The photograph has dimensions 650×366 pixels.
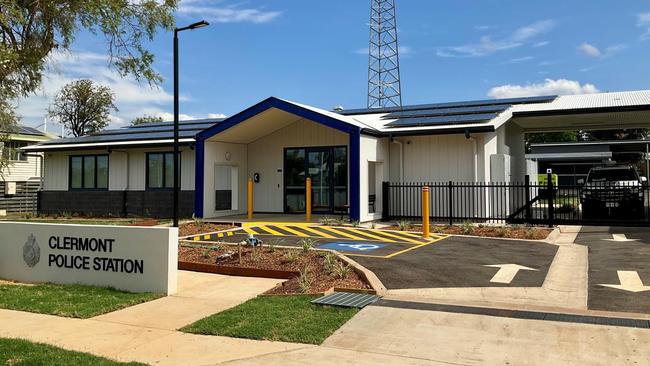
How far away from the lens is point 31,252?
10.5 meters

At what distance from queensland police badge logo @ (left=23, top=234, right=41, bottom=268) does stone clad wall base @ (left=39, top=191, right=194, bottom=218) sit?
1100cm

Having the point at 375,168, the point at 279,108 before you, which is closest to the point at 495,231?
the point at 375,168

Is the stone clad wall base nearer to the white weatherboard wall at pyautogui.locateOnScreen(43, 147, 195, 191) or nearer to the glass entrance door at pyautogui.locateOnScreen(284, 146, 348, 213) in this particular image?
the white weatherboard wall at pyautogui.locateOnScreen(43, 147, 195, 191)

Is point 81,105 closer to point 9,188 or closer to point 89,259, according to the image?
point 9,188

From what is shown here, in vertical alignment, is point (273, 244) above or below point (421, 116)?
below

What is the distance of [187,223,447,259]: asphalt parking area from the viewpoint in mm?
11898

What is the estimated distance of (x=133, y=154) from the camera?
23.4 metres

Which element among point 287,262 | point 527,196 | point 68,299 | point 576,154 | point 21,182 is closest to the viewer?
point 68,299

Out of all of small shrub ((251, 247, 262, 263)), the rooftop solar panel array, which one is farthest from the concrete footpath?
the rooftop solar panel array

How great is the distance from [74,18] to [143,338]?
8771 mm

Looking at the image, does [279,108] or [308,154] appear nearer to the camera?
[279,108]

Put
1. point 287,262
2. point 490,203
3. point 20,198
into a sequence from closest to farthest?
point 287,262 < point 490,203 < point 20,198

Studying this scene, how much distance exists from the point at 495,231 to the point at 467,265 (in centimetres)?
537

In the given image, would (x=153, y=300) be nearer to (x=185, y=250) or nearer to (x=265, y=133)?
(x=185, y=250)
